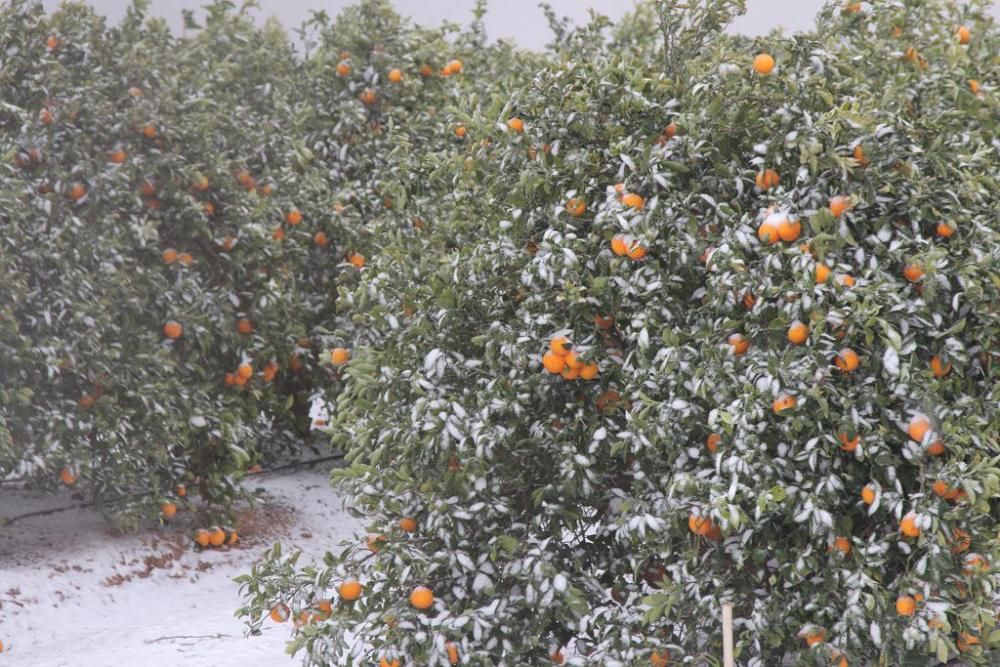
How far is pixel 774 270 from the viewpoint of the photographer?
3355 mm

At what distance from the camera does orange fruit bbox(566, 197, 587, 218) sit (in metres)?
3.63

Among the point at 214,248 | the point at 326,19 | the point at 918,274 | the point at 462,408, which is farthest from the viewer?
the point at 326,19

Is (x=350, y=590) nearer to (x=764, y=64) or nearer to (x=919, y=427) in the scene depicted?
(x=919, y=427)

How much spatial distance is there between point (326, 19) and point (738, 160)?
493 centimetres

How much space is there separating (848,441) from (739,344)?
1.32 feet

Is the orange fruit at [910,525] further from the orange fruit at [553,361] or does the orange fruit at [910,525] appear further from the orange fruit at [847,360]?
the orange fruit at [553,361]

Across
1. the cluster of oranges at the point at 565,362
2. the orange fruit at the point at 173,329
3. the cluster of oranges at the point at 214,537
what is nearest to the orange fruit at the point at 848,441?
the cluster of oranges at the point at 565,362

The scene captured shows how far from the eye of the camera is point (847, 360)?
3.16 meters

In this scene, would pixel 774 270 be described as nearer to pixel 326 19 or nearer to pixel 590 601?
pixel 590 601

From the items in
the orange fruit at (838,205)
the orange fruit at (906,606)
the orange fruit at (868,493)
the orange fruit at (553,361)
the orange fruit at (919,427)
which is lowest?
the orange fruit at (906,606)

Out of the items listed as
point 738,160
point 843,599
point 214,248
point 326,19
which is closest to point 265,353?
point 214,248

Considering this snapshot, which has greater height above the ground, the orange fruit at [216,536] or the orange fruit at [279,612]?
the orange fruit at [279,612]

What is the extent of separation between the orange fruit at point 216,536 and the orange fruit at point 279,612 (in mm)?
2815

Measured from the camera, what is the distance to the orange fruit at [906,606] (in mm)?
3143
